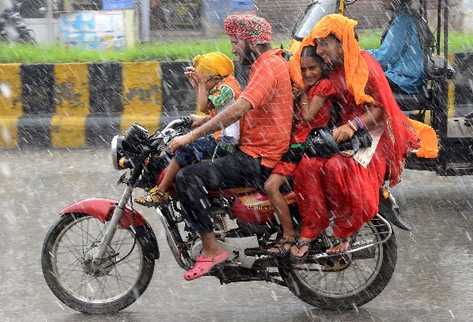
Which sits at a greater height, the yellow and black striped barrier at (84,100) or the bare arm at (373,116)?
the bare arm at (373,116)

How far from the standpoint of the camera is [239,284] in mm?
6145

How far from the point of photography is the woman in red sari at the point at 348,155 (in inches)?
201

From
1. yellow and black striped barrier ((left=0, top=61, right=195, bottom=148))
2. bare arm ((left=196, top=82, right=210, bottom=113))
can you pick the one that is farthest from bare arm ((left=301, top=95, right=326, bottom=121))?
yellow and black striped barrier ((left=0, top=61, right=195, bottom=148))

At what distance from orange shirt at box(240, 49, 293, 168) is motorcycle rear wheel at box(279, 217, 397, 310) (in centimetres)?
69

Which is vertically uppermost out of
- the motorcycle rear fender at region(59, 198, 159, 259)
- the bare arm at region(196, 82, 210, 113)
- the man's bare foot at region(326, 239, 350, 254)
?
the bare arm at region(196, 82, 210, 113)

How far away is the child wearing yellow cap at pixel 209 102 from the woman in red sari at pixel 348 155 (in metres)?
0.38

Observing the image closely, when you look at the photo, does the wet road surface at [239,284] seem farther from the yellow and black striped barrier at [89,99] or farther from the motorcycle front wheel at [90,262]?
the yellow and black striped barrier at [89,99]

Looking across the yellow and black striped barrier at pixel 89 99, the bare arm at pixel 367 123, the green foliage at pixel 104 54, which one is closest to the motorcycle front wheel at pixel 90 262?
the bare arm at pixel 367 123

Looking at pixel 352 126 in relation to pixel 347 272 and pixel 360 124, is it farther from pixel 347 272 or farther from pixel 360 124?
pixel 347 272

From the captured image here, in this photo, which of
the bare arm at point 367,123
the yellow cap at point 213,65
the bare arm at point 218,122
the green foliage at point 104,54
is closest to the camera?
the bare arm at point 218,122

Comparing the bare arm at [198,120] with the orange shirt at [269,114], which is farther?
the bare arm at [198,120]

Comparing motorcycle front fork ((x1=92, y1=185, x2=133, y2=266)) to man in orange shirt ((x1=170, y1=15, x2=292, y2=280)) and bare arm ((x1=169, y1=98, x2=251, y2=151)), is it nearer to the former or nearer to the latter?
man in orange shirt ((x1=170, y1=15, x2=292, y2=280))

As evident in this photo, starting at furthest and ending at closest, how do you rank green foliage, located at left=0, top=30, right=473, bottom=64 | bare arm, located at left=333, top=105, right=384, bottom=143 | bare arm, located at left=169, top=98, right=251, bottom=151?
green foliage, located at left=0, top=30, right=473, bottom=64
bare arm, located at left=333, top=105, right=384, bottom=143
bare arm, located at left=169, top=98, right=251, bottom=151

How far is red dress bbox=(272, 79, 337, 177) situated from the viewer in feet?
17.1
